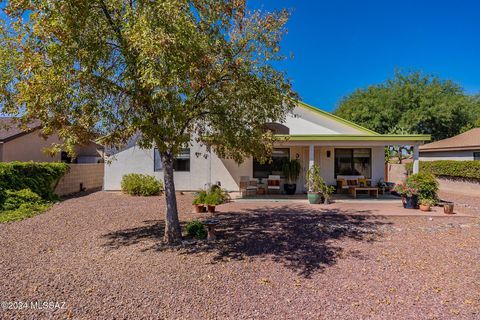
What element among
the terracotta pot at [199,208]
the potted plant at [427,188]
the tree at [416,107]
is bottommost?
the terracotta pot at [199,208]

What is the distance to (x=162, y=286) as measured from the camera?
→ 4.74m

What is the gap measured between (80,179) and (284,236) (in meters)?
13.8

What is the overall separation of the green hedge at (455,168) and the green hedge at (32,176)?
21.0 meters

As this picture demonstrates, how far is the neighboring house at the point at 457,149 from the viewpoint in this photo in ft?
62.1

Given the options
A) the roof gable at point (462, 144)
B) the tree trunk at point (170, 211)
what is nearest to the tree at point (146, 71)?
the tree trunk at point (170, 211)

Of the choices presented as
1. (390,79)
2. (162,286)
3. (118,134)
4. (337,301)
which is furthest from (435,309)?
(390,79)

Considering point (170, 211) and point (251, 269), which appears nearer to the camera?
point (251, 269)

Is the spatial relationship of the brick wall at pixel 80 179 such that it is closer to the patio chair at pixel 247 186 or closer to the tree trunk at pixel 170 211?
the patio chair at pixel 247 186

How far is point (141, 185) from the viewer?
14.9 metres

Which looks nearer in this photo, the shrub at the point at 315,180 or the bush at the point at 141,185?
the shrub at the point at 315,180

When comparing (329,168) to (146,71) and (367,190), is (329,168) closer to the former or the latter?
(367,190)

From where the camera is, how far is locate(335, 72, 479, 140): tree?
2733 cm

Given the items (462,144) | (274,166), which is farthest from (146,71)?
(462,144)

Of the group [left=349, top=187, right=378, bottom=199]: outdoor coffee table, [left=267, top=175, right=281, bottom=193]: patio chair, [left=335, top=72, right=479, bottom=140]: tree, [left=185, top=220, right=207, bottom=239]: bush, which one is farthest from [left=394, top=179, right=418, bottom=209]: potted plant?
[left=335, top=72, right=479, bottom=140]: tree
